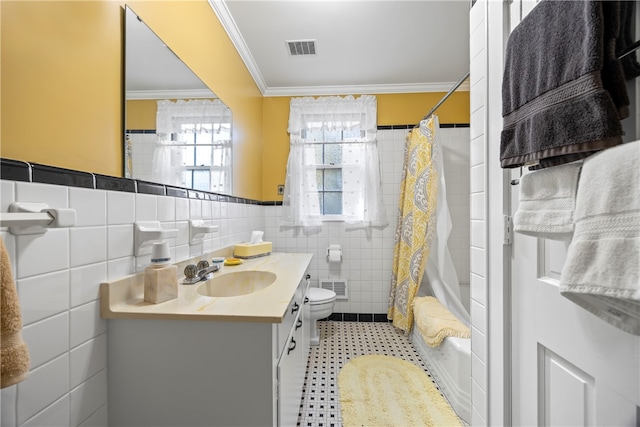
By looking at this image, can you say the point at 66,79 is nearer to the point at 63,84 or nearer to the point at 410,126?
the point at 63,84

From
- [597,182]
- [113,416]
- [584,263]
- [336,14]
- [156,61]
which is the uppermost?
[336,14]

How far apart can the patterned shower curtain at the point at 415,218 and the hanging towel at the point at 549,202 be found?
168cm

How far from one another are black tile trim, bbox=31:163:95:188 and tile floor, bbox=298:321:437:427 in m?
1.52

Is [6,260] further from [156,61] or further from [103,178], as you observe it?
[156,61]

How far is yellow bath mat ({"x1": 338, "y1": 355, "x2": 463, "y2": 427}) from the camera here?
1458 millimetres

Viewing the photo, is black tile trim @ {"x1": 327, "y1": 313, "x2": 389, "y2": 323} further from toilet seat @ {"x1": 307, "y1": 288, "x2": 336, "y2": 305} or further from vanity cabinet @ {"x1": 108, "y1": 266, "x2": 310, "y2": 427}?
vanity cabinet @ {"x1": 108, "y1": 266, "x2": 310, "y2": 427}

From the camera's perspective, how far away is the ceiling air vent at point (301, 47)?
213cm

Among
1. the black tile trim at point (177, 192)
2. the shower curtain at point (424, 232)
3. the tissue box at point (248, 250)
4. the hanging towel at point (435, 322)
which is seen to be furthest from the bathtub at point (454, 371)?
the black tile trim at point (177, 192)

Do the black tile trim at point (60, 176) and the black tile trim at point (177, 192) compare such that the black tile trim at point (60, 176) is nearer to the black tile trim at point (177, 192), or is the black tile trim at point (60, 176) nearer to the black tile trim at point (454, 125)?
the black tile trim at point (177, 192)

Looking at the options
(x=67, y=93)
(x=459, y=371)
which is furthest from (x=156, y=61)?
(x=459, y=371)

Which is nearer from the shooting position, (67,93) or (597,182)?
(597,182)

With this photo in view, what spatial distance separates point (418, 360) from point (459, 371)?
1.93 feet

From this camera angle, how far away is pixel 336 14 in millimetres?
1841

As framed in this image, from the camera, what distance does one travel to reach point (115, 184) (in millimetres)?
905
